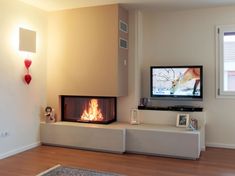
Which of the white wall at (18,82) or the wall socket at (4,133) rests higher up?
the white wall at (18,82)

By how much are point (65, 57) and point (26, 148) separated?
1.80 m

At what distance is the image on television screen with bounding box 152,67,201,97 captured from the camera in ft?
15.9

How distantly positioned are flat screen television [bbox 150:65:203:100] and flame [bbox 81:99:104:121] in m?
1.07

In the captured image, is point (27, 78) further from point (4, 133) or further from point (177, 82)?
point (177, 82)

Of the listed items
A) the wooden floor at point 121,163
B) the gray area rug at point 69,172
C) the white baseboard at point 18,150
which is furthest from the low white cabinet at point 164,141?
the white baseboard at point 18,150

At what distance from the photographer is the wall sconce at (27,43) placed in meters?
4.55

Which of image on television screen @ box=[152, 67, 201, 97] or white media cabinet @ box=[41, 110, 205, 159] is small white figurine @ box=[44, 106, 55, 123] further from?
image on television screen @ box=[152, 67, 201, 97]

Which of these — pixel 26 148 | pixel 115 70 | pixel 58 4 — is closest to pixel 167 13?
pixel 115 70

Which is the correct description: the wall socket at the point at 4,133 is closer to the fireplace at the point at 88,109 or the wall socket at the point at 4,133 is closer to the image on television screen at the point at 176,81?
the fireplace at the point at 88,109

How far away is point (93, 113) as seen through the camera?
5.15 meters

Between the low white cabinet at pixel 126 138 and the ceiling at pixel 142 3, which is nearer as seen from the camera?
the low white cabinet at pixel 126 138

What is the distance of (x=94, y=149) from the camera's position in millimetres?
4676

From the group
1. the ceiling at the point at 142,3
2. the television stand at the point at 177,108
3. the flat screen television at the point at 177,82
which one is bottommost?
the television stand at the point at 177,108

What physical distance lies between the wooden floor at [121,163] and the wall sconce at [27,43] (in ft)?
4.38
